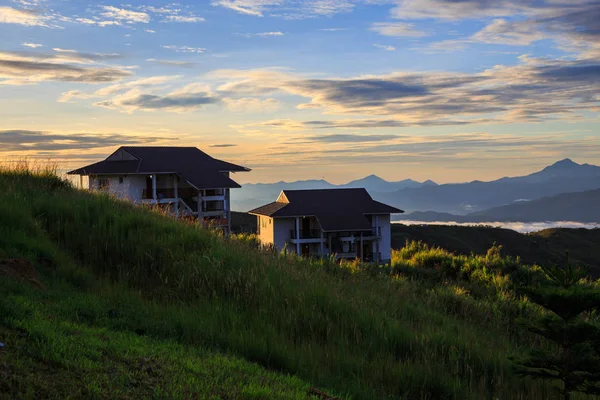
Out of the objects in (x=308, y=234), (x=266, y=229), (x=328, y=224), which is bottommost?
(x=308, y=234)

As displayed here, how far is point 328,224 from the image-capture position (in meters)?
46.9

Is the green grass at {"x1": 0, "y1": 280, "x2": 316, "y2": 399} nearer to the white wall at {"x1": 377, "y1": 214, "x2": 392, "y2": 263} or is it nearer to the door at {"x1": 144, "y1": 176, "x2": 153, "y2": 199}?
the door at {"x1": 144, "y1": 176, "x2": 153, "y2": 199}

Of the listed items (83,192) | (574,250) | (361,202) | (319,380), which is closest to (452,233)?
(574,250)

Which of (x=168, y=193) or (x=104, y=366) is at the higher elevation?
(x=168, y=193)

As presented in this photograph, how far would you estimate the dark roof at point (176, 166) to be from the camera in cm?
4294

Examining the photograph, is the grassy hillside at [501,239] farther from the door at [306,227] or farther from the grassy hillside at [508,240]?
the door at [306,227]

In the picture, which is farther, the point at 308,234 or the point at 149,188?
the point at 308,234

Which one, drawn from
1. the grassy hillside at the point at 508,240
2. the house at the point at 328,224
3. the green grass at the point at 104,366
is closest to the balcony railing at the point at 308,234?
the house at the point at 328,224

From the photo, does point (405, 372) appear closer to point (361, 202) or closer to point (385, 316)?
point (385, 316)

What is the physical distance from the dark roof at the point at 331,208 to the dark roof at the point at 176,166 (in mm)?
5209

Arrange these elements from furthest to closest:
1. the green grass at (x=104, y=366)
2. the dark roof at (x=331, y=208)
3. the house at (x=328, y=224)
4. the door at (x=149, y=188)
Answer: the house at (x=328, y=224), the dark roof at (x=331, y=208), the door at (x=149, y=188), the green grass at (x=104, y=366)

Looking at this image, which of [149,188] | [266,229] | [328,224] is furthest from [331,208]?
[149,188]

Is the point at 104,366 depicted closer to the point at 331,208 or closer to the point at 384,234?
the point at 331,208

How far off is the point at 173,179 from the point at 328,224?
13.7 m
